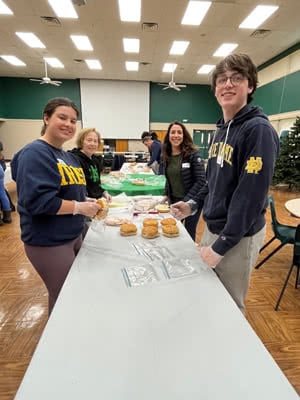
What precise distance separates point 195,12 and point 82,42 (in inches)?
130

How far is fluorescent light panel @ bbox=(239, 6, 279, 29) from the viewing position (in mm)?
4953

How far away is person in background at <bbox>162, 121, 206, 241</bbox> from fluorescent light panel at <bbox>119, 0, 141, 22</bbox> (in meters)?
3.91

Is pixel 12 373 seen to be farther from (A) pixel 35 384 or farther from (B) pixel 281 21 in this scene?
(B) pixel 281 21

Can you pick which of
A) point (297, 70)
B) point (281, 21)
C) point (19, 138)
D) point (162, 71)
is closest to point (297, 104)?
point (297, 70)

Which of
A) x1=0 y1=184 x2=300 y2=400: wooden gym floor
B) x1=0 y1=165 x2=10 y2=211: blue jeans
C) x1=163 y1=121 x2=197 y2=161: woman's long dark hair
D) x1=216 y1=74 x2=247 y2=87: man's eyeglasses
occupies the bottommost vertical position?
x1=0 y1=184 x2=300 y2=400: wooden gym floor

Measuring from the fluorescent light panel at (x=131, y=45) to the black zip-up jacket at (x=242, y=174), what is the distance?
6.84m

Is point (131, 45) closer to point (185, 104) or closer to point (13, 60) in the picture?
point (13, 60)

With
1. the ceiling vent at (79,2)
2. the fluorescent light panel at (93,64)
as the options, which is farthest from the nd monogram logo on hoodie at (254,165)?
the fluorescent light panel at (93,64)

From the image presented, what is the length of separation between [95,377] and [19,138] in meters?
12.6

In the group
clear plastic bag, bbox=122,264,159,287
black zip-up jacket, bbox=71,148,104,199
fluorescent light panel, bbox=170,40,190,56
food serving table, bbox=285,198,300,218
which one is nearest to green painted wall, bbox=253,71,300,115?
fluorescent light panel, bbox=170,40,190,56

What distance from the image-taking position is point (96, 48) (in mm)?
7234

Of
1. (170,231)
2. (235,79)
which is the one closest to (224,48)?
(235,79)

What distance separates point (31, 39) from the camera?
6.69m

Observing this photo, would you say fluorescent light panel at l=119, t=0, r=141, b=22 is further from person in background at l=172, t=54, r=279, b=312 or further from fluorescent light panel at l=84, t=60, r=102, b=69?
person in background at l=172, t=54, r=279, b=312
